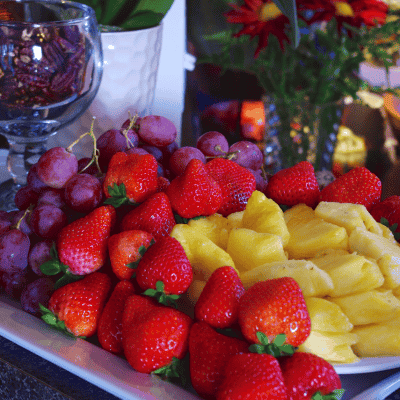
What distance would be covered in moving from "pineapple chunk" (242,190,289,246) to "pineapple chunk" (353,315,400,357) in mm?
142

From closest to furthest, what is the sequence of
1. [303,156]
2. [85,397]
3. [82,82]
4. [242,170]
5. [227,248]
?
1. [85,397]
2. [227,248]
3. [242,170]
4. [82,82]
5. [303,156]

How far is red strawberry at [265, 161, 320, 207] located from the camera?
671 mm

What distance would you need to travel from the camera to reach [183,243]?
0.56 metres

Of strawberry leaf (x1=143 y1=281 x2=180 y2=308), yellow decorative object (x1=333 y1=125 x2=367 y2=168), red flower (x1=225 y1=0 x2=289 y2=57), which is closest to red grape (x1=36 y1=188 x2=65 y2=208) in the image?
strawberry leaf (x1=143 y1=281 x2=180 y2=308)

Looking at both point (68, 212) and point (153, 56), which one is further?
point (153, 56)

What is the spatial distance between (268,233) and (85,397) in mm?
268

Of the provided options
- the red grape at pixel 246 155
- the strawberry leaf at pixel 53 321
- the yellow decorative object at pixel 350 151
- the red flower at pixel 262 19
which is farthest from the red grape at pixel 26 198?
the yellow decorative object at pixel 350 151

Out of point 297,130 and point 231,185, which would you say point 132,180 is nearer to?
point 231,185

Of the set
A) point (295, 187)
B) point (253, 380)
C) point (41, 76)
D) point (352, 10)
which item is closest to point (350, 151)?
point (352, 10)

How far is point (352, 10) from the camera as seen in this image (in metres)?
0.99

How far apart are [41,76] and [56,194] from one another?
0.75 feet

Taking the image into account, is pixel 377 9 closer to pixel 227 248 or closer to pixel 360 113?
pixel 227 248

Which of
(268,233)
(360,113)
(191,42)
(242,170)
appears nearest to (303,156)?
(242,170)

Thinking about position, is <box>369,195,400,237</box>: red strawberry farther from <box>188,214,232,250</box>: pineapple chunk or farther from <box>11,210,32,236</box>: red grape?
<box>11,210,32,236</box>: red grape
